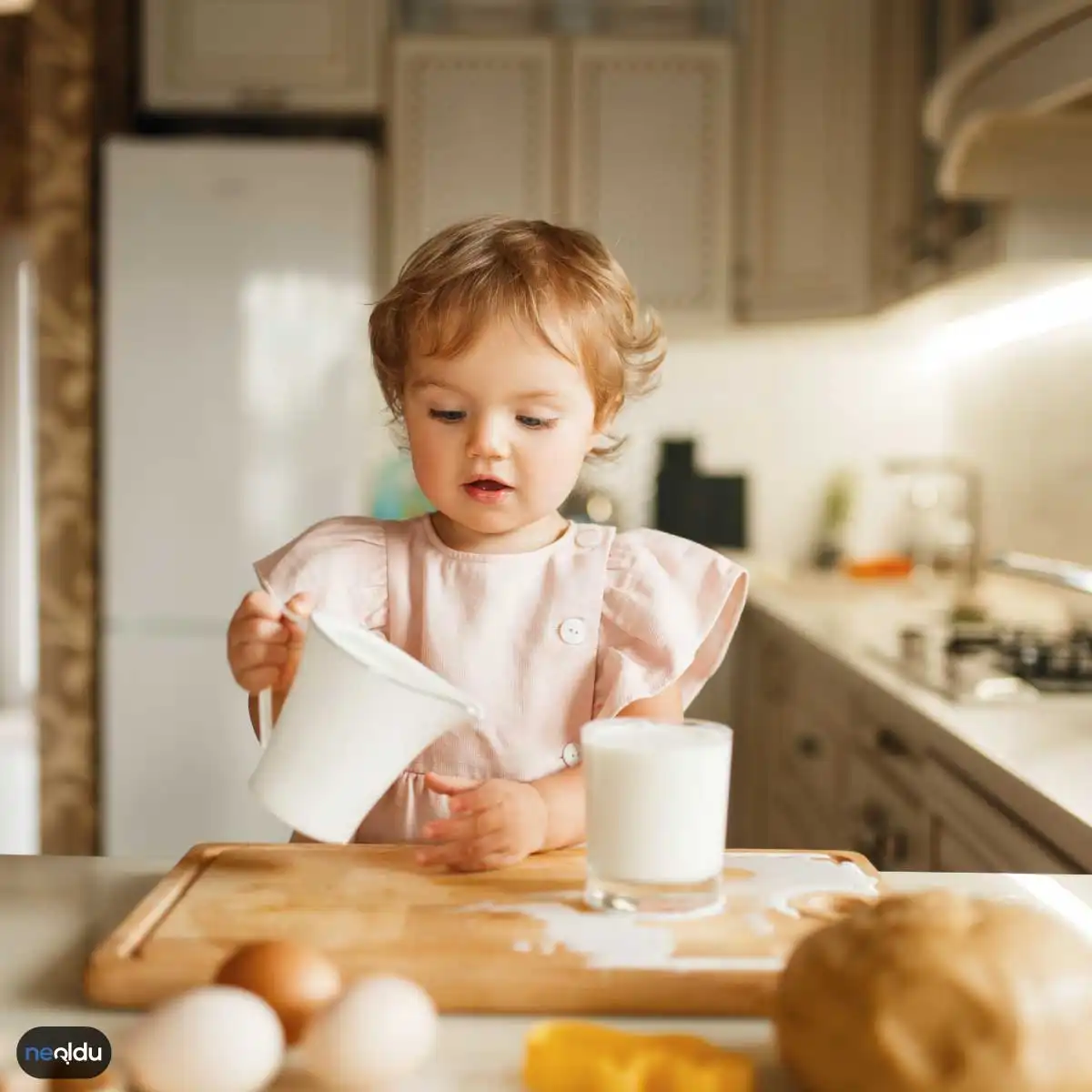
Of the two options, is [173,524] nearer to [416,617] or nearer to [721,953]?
[416,617]

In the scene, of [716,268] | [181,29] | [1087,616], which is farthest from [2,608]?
[1087,616]

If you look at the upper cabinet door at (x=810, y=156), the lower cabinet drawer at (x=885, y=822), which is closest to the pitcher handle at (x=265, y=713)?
the lower cabinet drawer at (x=885, y=822)

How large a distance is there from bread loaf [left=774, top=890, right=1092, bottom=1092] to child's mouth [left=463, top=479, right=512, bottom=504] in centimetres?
47

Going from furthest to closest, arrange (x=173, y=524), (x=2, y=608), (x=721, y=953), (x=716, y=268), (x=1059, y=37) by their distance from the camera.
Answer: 1. (x=2, y=608)
2. (x=716, y=268)
3. (x=173, y=524)
4. (x=1059, y=37)
5. (x=721, y=953)

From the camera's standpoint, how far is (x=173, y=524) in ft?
9.57

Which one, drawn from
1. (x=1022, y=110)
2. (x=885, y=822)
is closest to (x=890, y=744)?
(x=885, y=822)

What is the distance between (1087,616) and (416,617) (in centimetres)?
173

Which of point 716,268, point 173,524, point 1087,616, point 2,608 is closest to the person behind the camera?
point 1087,616

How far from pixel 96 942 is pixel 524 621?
1.31 ft

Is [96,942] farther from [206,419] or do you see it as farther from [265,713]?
[206,419]

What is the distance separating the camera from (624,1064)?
479 millimetres

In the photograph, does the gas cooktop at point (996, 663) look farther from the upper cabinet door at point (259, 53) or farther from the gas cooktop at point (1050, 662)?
the upper cabinet door at point (259, 53)

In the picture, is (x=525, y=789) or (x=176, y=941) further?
(x=525, y=789)

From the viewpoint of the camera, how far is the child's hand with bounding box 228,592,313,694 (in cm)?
80
